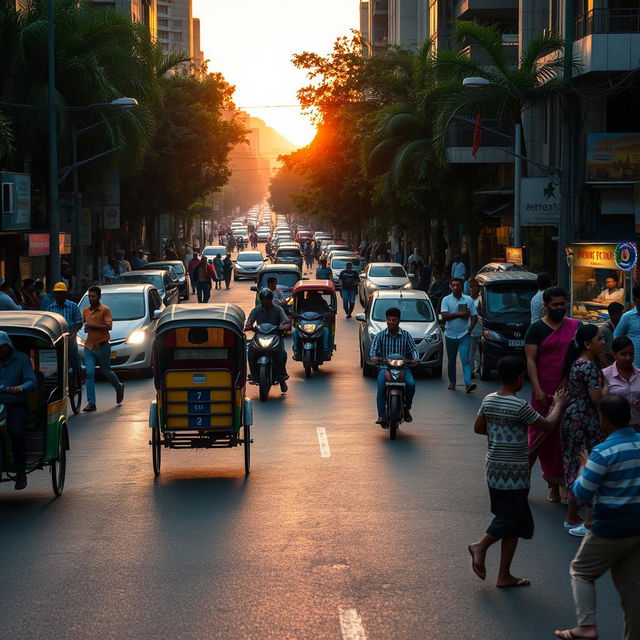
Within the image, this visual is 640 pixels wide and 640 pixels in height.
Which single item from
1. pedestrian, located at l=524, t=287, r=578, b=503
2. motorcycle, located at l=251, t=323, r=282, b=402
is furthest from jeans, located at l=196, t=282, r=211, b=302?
pedestrian, located at l=524, t=287, r=578, b=503

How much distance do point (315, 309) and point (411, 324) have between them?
87.9 inches

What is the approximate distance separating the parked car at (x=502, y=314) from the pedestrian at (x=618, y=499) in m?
15.2

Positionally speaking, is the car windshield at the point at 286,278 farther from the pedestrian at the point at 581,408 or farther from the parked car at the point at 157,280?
the pedestrian at the point at 581,408

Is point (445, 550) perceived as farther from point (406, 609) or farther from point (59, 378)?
point (59, 378)

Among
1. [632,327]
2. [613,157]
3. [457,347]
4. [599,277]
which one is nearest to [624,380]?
[632,327]

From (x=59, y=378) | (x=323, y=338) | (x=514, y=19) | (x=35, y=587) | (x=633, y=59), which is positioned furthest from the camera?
(x=514, y=19)

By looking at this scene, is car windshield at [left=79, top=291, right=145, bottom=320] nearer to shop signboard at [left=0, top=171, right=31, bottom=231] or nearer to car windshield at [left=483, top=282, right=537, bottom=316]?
car windshield at [left=483, top=282, right=537, bottom=316]

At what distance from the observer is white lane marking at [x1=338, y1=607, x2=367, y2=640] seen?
7.39m

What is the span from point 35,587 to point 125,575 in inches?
25.9

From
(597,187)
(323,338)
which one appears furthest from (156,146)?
(323,338)

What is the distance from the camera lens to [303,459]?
13898 millimetres

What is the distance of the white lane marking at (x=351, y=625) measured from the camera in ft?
24.2

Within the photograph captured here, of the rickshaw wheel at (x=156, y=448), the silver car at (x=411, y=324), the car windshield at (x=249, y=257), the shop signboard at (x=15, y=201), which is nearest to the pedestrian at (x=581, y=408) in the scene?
the rickshaw wheel at (x=156, y=448)

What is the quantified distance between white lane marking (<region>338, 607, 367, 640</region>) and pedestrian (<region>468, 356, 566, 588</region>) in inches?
44.4
